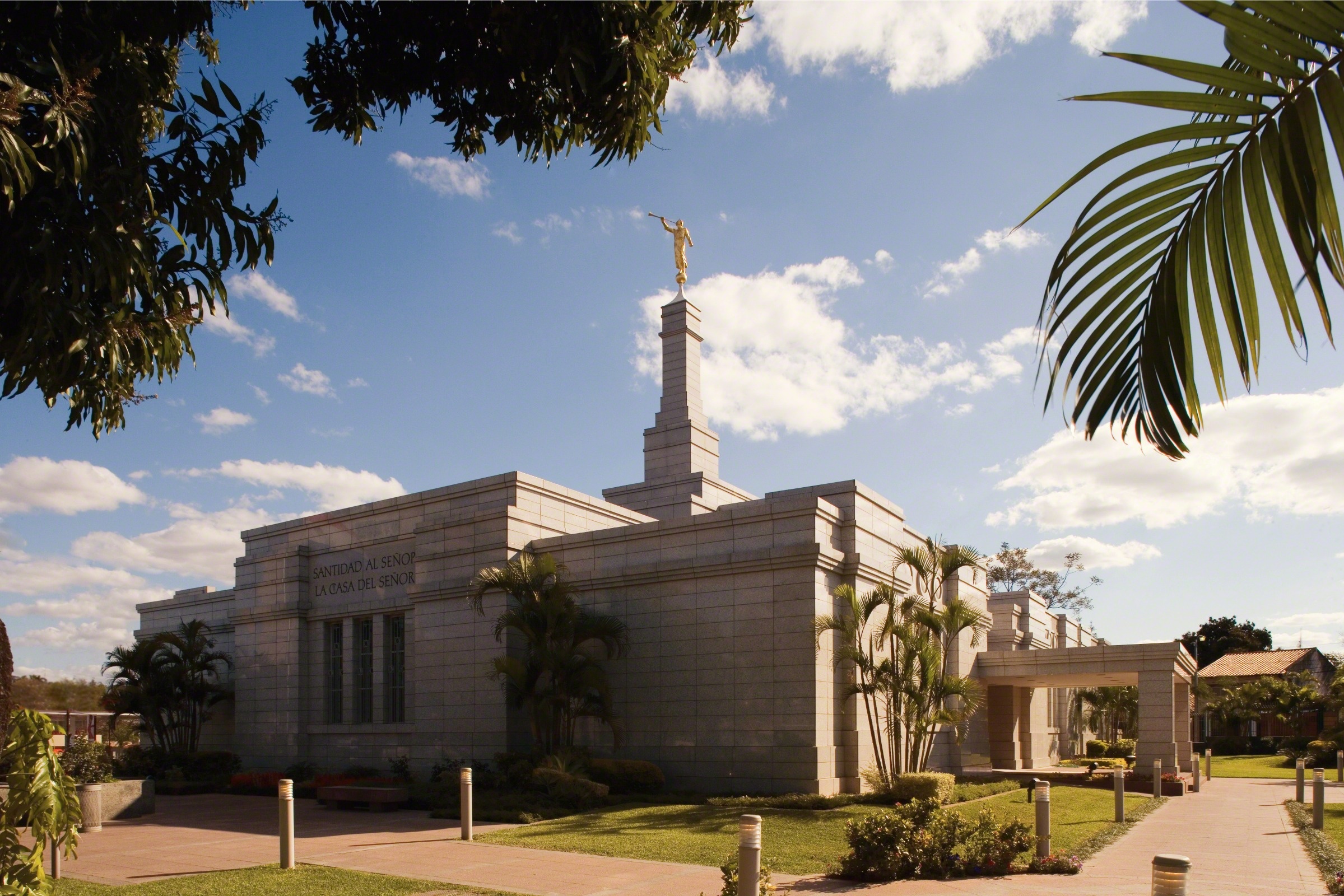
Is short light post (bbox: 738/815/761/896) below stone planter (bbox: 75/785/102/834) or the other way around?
the other way around

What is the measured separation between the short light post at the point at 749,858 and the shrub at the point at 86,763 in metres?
17.2

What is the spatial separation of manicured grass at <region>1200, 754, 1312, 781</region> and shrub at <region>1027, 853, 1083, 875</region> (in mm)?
23835

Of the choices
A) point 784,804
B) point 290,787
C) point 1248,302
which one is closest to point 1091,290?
point 1248,302

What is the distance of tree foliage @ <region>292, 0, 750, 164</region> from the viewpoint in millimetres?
8789

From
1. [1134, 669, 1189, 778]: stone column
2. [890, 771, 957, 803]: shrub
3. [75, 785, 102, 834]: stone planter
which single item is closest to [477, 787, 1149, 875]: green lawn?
Answer: [890, 771, 957, 803]: shrub

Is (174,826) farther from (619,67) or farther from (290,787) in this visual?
(619,67)

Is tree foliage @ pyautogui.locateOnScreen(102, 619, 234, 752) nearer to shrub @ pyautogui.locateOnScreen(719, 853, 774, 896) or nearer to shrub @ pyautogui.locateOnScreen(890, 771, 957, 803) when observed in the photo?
shrub @ pyautogui.locateOnScreen(890, 771, 957, 803)

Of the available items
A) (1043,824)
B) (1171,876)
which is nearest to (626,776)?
(1043,824)

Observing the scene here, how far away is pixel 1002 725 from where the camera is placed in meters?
33.4

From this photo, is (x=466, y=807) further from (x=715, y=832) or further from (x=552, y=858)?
(x=715, y=832)

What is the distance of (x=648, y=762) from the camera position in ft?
72.4

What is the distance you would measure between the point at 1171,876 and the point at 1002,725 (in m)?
31.3

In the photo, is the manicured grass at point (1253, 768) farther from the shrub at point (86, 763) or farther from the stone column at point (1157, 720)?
the shrub at point (86, 763)

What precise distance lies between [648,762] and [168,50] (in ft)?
55.0
